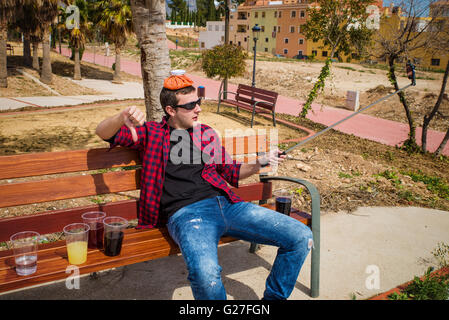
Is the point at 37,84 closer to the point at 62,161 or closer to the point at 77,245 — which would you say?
the point at 62,161

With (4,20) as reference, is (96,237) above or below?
below

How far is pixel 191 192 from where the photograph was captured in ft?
8.25

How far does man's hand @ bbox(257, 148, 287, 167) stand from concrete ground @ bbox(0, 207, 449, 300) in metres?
0.98

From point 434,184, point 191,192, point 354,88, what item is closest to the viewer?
point 191,192

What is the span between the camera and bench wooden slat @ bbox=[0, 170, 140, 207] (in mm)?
2303

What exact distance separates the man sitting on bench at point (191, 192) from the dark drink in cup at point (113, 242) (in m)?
0.34

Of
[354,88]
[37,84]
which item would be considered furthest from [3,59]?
[354,88]

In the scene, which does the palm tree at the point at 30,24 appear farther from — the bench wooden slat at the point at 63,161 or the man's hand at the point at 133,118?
the man's hand at the point at 133,118

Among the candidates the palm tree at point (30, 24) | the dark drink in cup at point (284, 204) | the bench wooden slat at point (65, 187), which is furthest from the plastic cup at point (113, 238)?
the palm tree at point (30, 24)

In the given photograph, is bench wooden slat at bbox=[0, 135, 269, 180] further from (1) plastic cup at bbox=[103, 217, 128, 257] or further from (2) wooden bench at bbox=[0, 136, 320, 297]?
(1) plastic cup at bbox=[103, 217, 128, 257]

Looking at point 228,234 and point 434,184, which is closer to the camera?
point 228,234

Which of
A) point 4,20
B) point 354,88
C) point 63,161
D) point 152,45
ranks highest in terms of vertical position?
point 4,20

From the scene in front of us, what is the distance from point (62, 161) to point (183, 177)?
788mm
